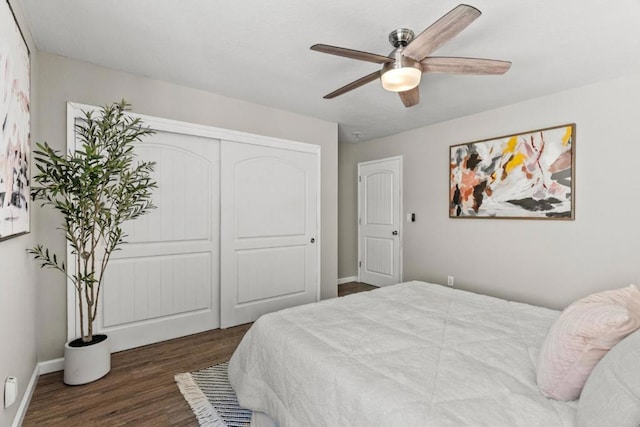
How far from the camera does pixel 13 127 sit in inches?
60.3

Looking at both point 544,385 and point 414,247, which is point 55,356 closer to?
point 544,385

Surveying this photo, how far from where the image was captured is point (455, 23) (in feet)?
5.03

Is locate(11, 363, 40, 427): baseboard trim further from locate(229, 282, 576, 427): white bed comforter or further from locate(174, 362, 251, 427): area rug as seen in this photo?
locate(229, 282, 576, 427): white bed comforter

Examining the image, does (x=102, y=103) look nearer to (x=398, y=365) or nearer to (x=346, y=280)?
(x=398, y=365)

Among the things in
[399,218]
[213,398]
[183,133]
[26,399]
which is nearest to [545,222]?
[399,218]

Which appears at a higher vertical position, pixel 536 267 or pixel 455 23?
pixel 455 23

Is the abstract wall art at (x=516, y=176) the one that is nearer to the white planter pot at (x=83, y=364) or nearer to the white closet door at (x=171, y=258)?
the white closet door at (x=171, y=258)

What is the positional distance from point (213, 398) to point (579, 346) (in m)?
1.95

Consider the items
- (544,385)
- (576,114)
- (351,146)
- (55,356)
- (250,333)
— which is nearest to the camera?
(544,385)

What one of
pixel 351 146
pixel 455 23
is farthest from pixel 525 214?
pixel 351 146

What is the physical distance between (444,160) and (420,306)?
97.0 inches

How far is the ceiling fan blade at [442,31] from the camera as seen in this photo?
1449 mm

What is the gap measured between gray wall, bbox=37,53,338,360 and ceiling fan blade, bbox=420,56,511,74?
2002 millimetres

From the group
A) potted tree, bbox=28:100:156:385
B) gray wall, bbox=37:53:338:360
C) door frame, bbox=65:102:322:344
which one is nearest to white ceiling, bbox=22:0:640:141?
gray wall, bbox=37:53:338:360
